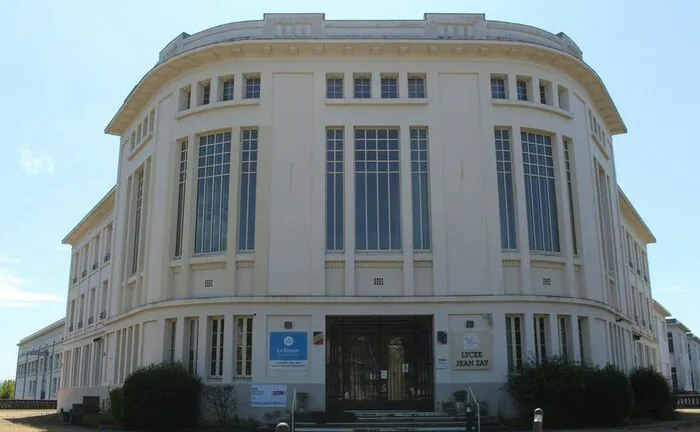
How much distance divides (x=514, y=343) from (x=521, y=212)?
15.6 ft

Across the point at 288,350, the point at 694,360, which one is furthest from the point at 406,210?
the point at 694,360

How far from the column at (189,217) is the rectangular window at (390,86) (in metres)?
7.54

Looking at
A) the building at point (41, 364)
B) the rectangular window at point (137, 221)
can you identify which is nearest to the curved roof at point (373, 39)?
the rectangular window at point (137, 221)

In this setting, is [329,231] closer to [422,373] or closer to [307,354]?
[307,354]

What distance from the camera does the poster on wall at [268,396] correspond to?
23703mm

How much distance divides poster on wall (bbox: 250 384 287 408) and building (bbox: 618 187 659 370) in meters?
19.8

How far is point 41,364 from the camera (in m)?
80.9

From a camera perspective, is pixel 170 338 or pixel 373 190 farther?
pixel 170 338

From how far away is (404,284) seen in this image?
2516 centimetres

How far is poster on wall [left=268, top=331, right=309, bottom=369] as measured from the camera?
24484mm

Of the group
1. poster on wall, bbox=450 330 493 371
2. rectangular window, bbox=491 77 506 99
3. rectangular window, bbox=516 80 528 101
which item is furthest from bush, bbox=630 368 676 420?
rectangular window, bbox=491 77 506 99

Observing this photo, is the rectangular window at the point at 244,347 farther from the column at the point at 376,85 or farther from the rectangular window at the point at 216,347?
the column at the point at 376,85

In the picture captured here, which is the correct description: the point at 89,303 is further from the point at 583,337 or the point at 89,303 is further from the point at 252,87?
the point at 583,337

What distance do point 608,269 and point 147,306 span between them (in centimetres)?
1894
